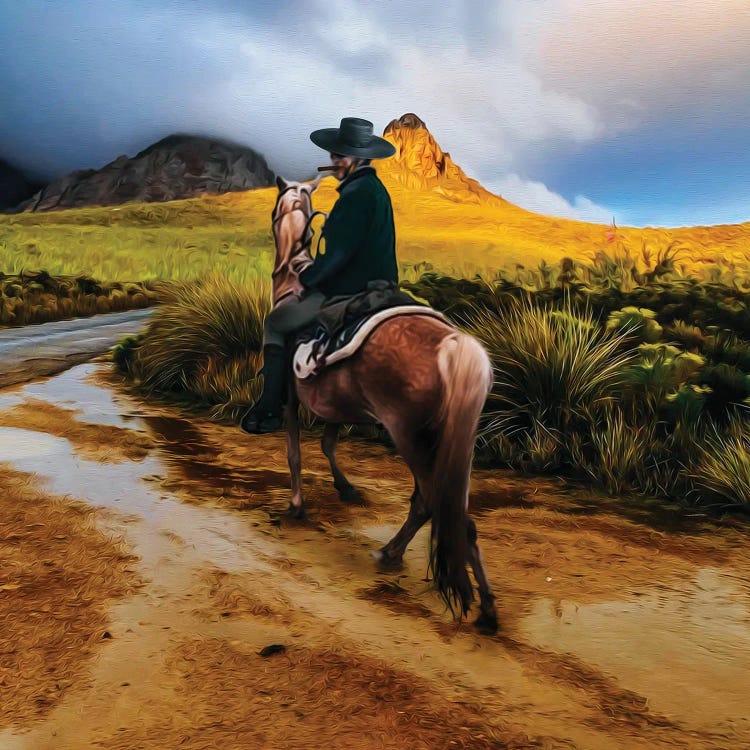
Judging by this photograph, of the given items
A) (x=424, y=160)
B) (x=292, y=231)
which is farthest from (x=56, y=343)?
(x=292, y=231)

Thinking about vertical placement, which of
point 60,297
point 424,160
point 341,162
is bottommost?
point 60,297

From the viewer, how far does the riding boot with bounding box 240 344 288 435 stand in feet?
12.3

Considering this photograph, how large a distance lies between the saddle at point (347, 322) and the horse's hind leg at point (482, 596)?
2.81ft

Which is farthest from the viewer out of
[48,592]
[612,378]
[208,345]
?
[208,345]

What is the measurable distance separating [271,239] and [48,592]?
25.5 ft

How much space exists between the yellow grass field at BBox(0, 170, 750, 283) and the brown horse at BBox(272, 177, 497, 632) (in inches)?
160

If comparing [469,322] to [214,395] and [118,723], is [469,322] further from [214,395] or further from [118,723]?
[118,723]

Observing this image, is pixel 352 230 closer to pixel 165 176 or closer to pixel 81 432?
pixel 81 432

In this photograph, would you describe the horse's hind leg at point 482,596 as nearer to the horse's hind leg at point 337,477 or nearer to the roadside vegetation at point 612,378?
the horse's hind leg at point 337,477

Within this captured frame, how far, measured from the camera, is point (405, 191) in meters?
11.2

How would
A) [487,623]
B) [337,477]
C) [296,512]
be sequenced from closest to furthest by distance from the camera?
[487,623] → [296,512] → [337,477]

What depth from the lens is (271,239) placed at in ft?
33.9

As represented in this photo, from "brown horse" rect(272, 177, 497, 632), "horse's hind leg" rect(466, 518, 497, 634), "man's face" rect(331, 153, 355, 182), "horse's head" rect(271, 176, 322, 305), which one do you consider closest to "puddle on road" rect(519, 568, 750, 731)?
"horse's hind leg" rect(466, 518, 497, 634)

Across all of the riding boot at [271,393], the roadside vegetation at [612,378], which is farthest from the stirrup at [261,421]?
the roadside vegetation at [612,378]
